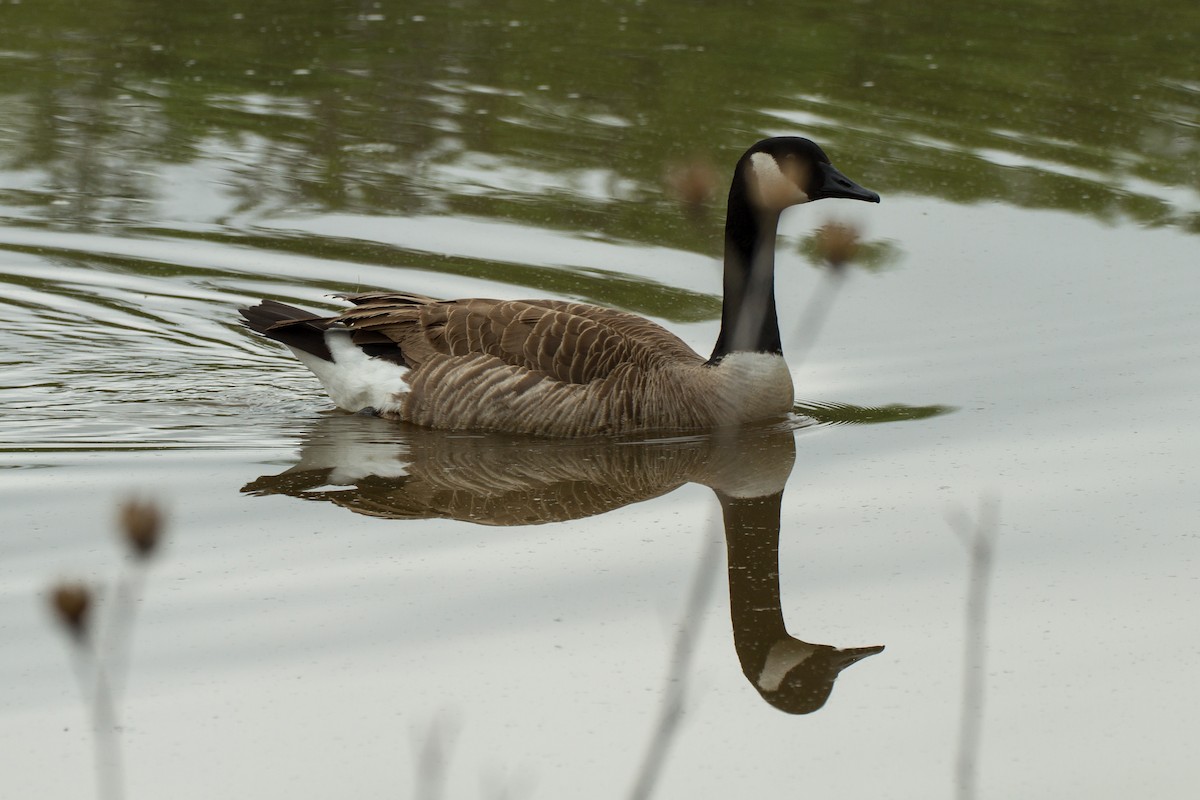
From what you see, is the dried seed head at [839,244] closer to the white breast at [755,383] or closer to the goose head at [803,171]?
the goose head at [803,171]

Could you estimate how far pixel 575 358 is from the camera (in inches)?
299

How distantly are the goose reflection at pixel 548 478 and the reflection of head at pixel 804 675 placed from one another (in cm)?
20

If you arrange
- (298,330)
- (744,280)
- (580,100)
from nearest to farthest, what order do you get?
1. (744,280)
2. (298,330)
3. (580,100)

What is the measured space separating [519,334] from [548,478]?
1.05 meters

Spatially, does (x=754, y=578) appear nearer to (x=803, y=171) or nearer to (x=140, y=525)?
(x=803, y=171)

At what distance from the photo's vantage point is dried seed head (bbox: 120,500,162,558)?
1.99 meters

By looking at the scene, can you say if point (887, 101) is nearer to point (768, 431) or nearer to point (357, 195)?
point (357, 195)

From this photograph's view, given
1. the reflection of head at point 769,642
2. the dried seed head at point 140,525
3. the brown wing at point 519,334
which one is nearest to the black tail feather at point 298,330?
the brown wing at point 519,334

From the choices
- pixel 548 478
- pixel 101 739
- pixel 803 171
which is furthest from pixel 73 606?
pixel 803 171

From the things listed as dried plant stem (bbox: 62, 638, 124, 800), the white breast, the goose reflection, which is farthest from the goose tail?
dried plant stem (bbox: 62, 638, 124, 800)

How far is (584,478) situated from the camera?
6.92 metres

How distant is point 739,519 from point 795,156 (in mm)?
1847

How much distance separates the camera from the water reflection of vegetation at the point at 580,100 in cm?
1150

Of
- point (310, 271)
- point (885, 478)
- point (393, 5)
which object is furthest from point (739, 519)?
point (393, 5)
